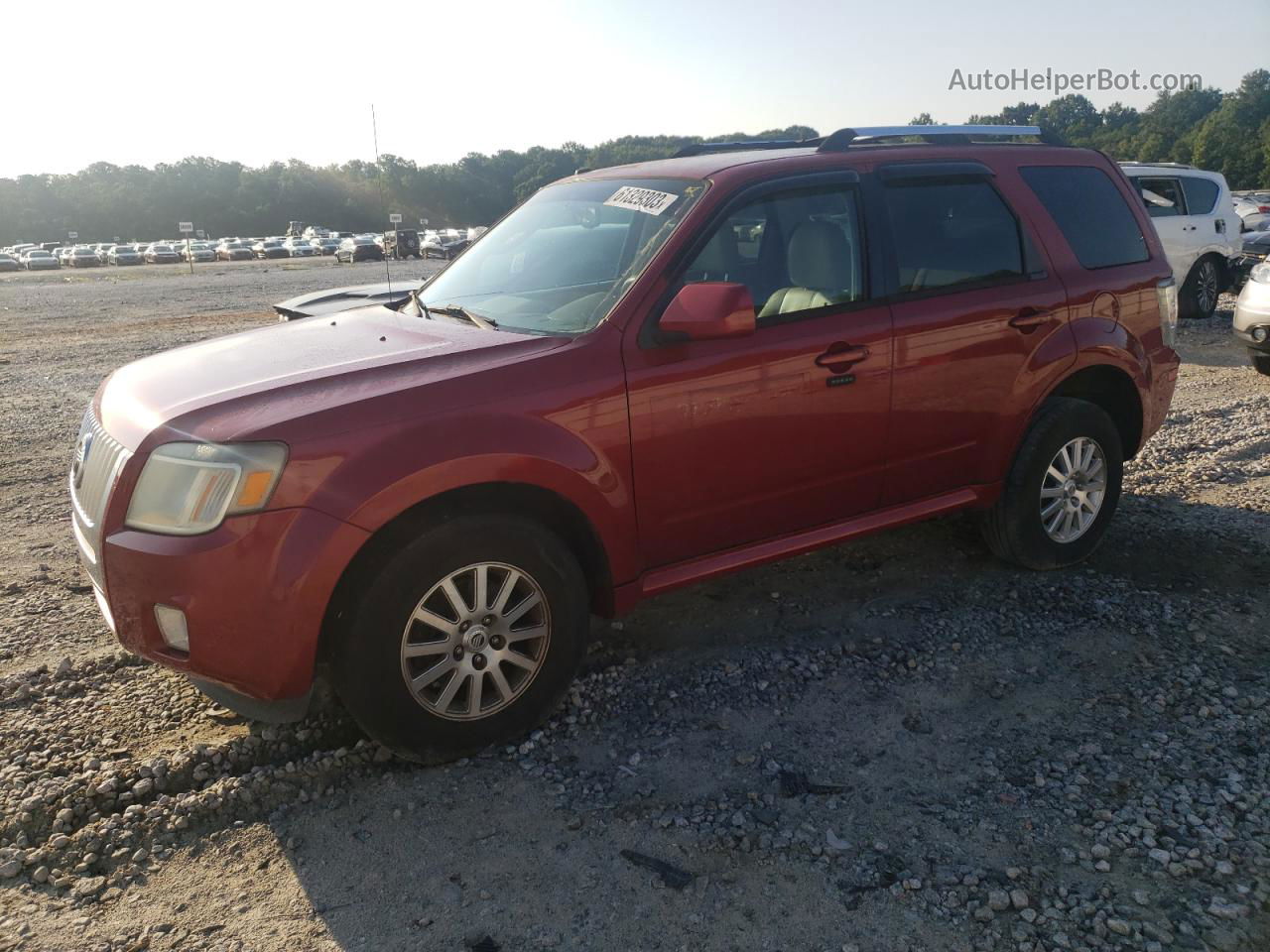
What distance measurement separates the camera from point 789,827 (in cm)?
295

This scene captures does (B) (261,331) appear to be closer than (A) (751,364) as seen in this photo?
No

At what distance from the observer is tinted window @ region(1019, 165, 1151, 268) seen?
4664mm

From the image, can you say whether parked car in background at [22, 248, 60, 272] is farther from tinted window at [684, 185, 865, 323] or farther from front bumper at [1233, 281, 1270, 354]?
tinted window at [684, 185, 865, 323]

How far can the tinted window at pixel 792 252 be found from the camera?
374cm

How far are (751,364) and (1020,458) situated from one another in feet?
5.46

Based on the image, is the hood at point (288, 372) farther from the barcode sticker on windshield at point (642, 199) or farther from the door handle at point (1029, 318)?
the door handle at point (1029, 318)

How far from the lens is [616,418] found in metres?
3.38

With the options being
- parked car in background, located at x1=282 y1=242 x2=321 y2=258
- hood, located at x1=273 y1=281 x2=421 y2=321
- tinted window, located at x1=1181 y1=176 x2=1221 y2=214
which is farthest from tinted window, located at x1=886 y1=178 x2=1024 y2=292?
parked car in background, located at x1=282 y1=242 x2=321 y2=258

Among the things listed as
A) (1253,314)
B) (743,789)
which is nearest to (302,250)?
(1253,314)

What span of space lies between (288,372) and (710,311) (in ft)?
4.70

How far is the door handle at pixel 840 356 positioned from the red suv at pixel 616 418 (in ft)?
0.04

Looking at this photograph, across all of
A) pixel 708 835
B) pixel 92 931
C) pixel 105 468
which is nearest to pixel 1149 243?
pixel 708 835

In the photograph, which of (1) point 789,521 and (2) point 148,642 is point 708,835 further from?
(2) point 148,642

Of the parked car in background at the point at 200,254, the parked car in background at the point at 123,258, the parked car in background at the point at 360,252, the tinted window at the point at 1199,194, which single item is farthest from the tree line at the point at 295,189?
the tinted window at the point at 1199,194
